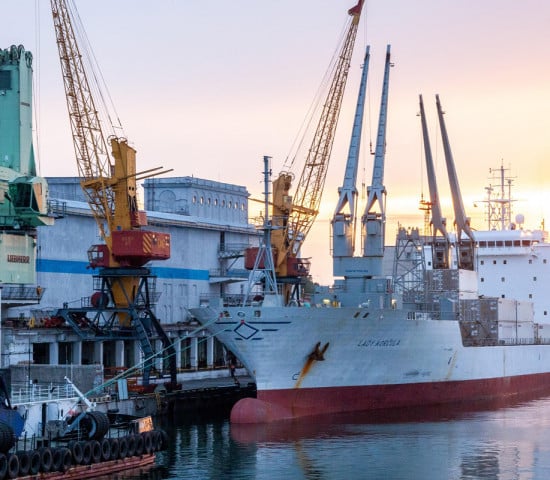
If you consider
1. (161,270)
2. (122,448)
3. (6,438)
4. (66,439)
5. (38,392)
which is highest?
(161,270)

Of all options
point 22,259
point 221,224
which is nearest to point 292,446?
point 22,259

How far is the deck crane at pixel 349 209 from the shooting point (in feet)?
208

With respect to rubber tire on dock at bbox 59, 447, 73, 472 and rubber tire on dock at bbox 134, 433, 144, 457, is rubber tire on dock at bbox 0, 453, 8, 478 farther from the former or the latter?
rubber tire on dock at bbox 134, 433, 144, 457

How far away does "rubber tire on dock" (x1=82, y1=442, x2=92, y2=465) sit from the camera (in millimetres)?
39812

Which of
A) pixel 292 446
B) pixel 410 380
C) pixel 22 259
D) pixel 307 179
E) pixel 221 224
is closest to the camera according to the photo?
pixel 292 446

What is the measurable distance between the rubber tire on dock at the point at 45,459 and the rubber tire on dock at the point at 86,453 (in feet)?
6.27

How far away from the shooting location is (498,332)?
7050cm

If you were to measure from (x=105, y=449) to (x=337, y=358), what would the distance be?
17.8m

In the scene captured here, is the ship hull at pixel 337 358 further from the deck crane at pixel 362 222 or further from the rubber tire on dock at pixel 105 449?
the rubber tire on dock at pixel 105 449

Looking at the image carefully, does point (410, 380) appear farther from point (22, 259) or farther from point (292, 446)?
point (22, 259)

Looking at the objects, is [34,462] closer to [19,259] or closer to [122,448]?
[122,448]

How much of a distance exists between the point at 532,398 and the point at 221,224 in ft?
81.1

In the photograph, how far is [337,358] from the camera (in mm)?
56375

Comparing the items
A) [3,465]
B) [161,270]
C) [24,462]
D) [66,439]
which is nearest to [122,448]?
[66,439]
